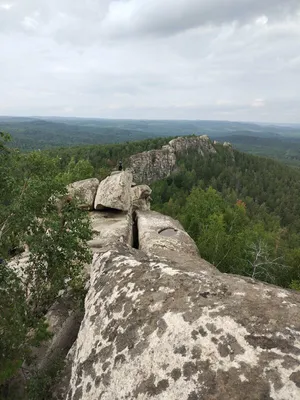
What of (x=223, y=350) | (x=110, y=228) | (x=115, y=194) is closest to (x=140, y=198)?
(x=115, y=194)

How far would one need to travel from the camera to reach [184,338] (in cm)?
562

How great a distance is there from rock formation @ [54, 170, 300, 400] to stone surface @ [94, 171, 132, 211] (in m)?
20.7

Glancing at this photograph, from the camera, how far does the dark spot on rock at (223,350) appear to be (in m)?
5.22

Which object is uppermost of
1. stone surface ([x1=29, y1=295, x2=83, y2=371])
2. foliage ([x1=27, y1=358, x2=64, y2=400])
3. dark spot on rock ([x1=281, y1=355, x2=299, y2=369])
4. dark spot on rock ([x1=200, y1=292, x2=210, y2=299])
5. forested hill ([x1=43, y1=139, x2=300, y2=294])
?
dark spot on rock ([x1=200, y1=292, x2=210, y2=299])

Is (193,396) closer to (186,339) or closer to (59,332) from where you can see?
(186,339)

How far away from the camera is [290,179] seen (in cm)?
18912

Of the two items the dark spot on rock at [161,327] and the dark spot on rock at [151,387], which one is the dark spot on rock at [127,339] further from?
the dark spot on rock at [151,387]

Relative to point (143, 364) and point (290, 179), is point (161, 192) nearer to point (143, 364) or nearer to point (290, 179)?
point (290, 179)

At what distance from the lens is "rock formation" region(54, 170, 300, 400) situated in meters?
4.87

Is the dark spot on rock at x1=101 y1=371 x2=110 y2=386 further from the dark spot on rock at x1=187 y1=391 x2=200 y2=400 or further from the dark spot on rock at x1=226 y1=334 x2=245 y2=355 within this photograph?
the dark spot on rock at x1=226 y1=334 x2=245 y2=355

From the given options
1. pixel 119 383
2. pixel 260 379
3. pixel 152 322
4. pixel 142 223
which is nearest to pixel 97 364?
pixel 119 383

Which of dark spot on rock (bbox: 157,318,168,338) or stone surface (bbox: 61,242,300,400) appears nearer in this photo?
stone surface (bbox: 61,242,300,400)

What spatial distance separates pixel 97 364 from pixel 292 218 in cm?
15637

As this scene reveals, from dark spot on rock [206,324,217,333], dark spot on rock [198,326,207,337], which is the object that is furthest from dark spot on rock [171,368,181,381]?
dark spot on rock [206,324,217,333]
